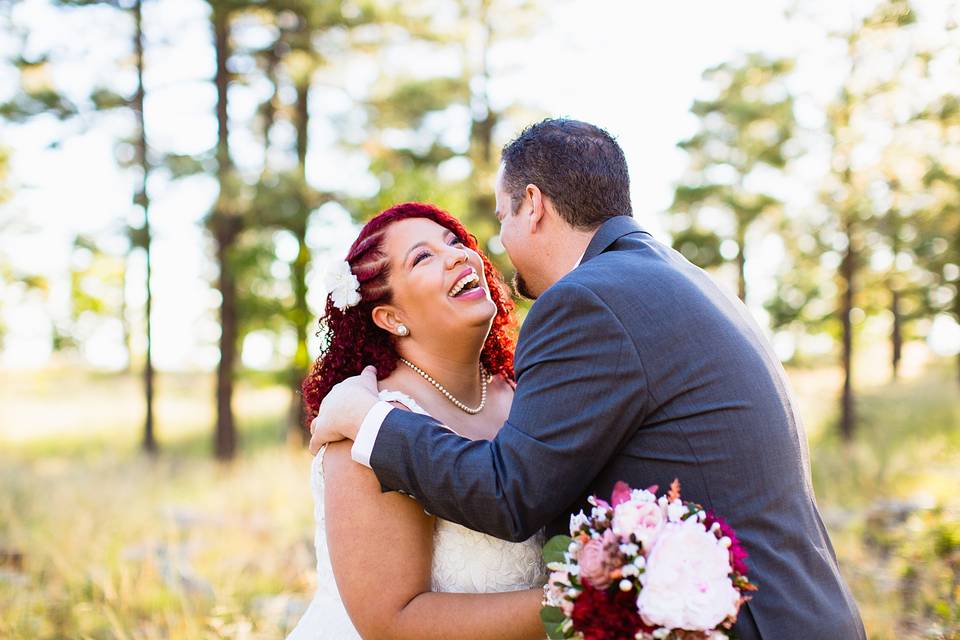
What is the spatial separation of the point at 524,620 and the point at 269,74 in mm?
16201

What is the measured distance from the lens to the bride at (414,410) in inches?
104

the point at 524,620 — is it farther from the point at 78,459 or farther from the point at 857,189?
the point at 78,459

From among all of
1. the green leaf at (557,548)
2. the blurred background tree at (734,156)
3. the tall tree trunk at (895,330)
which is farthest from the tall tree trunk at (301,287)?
the tall tree trunk at (895,330)

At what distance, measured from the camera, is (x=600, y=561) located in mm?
1962

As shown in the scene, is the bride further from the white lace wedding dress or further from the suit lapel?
the suit lapel

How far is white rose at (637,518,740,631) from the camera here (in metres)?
1.88

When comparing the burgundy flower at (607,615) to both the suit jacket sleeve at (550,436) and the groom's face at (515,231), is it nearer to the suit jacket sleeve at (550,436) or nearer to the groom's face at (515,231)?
the suit jacket sleeve at (550,436)

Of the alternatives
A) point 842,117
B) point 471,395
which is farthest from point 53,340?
point 471,395

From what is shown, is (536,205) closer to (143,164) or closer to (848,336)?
(848,336)

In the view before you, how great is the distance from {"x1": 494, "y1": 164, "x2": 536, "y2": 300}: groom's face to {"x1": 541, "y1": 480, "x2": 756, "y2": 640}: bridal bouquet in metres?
1.12

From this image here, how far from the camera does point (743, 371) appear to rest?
2369mm

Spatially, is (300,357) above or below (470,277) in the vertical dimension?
below

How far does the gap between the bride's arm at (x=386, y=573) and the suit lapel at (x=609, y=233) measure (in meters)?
0.97

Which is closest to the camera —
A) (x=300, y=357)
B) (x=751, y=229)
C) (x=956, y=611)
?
(x=956, y=611)
